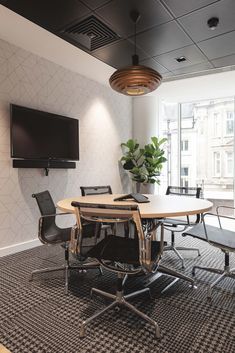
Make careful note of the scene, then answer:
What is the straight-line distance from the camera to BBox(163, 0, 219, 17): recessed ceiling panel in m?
2.37

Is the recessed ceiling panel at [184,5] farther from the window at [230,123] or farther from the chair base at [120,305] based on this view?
the window at [230,123]

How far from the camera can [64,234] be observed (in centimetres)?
250

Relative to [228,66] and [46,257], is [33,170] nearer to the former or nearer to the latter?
[46,257]

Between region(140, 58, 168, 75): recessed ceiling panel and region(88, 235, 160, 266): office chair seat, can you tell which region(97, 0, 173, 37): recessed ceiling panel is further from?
region(88, 235, 160, 266): office chair seat

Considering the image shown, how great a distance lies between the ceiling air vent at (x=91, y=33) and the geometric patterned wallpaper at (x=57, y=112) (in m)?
0.94

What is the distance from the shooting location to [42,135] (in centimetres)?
369

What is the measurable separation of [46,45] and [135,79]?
1783mm

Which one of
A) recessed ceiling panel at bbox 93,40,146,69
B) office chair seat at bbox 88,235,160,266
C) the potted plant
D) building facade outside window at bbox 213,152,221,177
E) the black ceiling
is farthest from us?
building facade outside window at bbox 213,152,221,177

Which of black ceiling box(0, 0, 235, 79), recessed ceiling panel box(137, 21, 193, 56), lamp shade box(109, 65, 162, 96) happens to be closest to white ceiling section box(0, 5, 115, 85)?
black ceiling box(0, 0, 235, 79)

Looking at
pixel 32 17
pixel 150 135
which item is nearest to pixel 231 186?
pixel 150 135

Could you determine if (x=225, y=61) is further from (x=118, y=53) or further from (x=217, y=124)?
(x=217, y=124)

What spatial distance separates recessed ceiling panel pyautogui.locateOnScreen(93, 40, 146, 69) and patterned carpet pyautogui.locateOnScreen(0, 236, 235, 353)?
2853 millimetres

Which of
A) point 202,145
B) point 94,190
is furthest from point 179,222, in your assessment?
point 202,145

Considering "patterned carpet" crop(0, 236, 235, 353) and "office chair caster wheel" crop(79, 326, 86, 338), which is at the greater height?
"office chair caster wheel" crop(79, 326, 86, 338)
